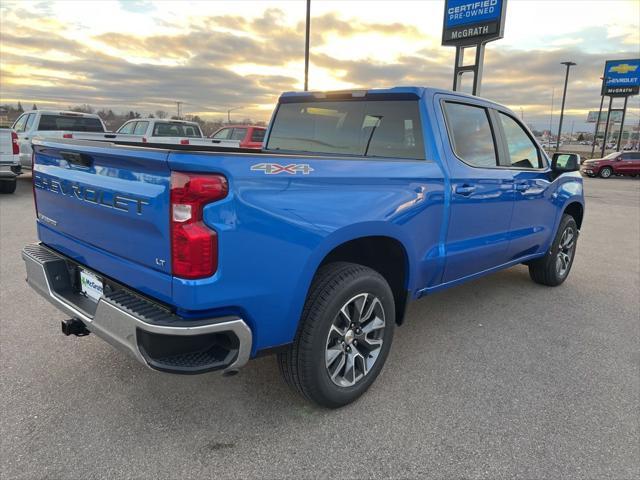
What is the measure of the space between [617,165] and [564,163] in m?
27.1

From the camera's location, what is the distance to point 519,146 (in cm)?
452

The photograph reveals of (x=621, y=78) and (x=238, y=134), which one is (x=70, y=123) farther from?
(x=621, y=78)

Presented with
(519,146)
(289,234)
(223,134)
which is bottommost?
(289,234)

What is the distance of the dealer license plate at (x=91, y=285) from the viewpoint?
260cm

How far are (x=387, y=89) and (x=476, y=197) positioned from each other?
3.51 feet

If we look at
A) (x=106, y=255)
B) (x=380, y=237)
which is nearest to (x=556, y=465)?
(x=380, y=237)

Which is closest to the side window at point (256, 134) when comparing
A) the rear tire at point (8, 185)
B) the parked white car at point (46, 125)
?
the parked white car at point (46, 125)

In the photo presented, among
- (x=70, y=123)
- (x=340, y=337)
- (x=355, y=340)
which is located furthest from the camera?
(x=70, y=123)

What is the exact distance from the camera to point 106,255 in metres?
2.48

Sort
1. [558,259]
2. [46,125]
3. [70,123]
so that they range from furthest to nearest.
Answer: [70,123]
[46,125]
[558,259]

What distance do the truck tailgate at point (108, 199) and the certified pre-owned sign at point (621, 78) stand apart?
54.2 metres

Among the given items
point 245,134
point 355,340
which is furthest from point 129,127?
point 355,340

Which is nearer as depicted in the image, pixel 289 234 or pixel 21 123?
pixel 289 234

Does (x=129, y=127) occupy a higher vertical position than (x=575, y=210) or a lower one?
higher
